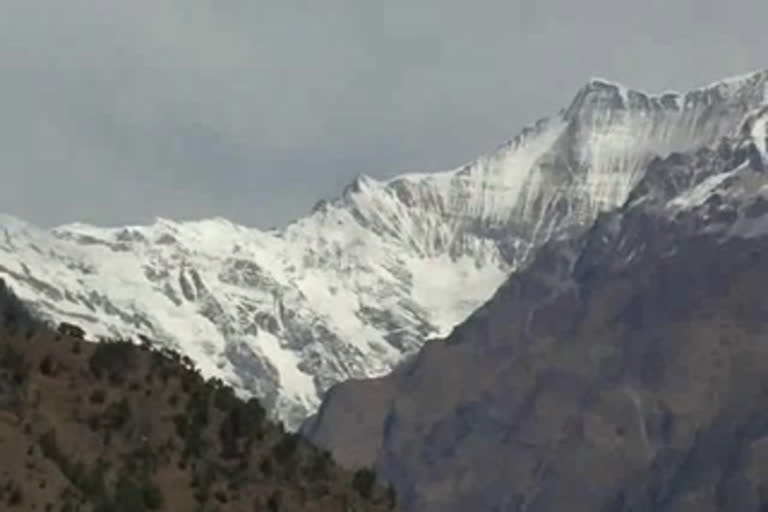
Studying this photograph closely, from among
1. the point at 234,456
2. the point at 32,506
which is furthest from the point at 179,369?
the point at 32,506

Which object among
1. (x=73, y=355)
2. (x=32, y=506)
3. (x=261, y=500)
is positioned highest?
(x=73, y=355)

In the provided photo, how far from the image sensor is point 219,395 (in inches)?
3610

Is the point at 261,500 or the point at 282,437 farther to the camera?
the point at 282,437

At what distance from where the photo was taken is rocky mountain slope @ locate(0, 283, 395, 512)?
74.9 m

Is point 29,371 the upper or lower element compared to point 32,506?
upper

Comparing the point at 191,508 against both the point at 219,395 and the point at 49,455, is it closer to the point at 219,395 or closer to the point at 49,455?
the point at 49,455

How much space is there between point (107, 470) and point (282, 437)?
13247mm

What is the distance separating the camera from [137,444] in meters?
82.2

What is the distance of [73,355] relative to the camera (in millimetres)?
88312

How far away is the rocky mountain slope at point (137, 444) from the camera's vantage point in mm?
74875

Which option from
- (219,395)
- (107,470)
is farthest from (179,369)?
(107,470)

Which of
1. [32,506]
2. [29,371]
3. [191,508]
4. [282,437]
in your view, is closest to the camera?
[32,506]

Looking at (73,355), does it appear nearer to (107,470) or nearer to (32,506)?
(107,470)

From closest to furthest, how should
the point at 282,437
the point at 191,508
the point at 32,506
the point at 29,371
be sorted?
the point at 32,506
the point at 191,508
the point at 29,371
the point at 282,437
